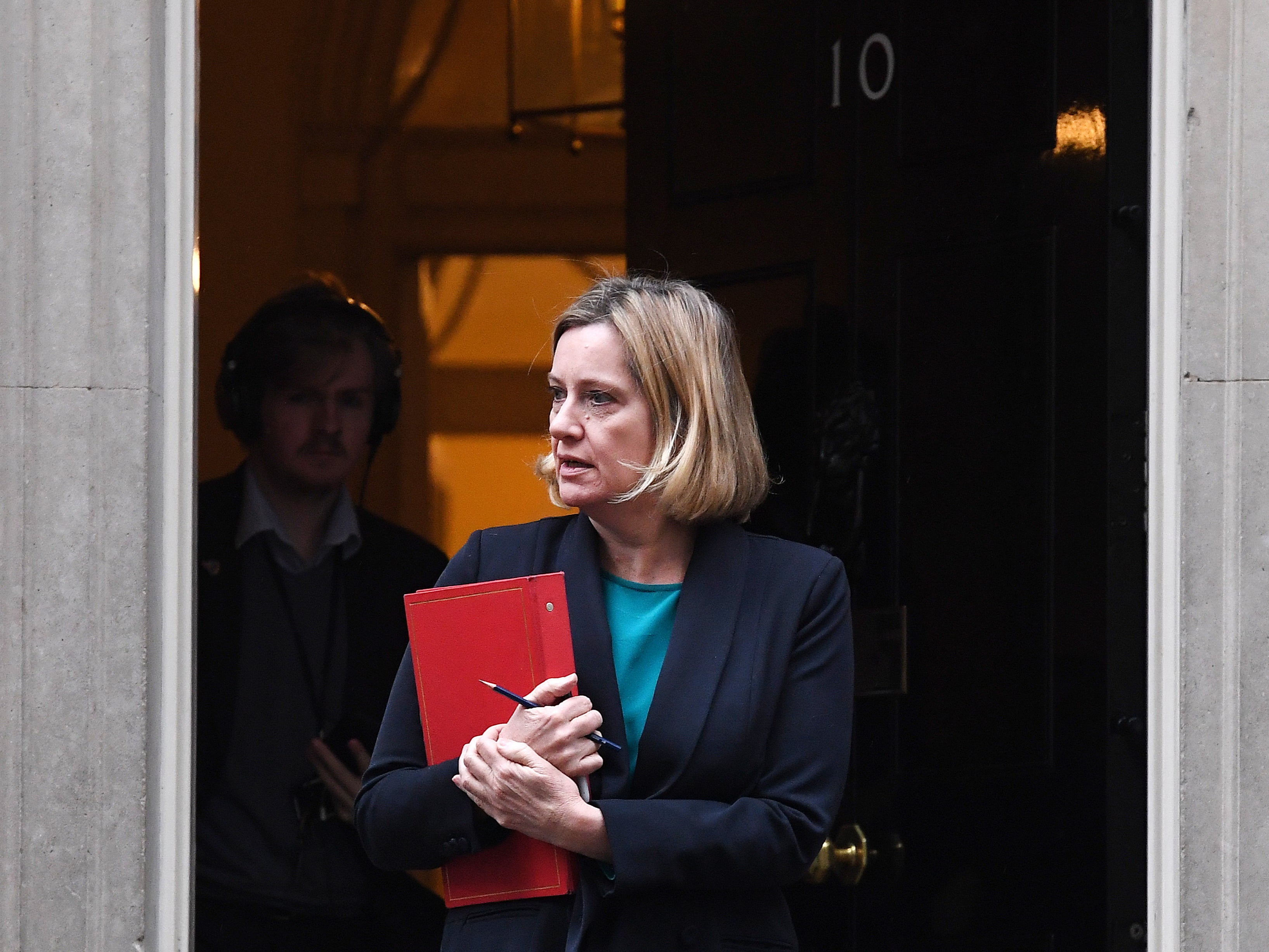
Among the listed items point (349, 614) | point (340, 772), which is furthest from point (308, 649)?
point (340, 772)

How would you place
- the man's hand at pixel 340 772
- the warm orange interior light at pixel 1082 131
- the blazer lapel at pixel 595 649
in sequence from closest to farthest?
the blazer lapel at pixel 595 649 → the warm orange interior light at pixel 1082 131 → the man's hand at pixel 340 772

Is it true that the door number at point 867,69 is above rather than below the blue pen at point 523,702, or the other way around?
above

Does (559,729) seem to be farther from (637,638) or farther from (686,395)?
(686,395)

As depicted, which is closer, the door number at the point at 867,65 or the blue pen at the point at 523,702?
the blue pen at the point at 523,702

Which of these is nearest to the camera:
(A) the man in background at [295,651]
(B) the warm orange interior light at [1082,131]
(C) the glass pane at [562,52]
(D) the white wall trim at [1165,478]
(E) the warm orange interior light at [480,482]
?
(D) the white wall trim at [1165,478]

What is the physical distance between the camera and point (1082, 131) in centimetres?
317

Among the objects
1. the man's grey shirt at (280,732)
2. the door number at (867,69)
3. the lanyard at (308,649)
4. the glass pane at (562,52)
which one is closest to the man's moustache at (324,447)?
the man's grey shirt at (280,732)

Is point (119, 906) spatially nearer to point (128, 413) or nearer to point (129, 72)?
point (128, 413)

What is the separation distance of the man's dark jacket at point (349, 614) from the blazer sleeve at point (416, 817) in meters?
1.61

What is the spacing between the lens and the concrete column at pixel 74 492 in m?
2.52

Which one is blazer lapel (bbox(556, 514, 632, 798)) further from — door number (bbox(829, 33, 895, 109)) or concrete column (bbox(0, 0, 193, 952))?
door number (bbox(829, 33, 895, 109))

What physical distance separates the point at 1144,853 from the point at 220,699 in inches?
85.7

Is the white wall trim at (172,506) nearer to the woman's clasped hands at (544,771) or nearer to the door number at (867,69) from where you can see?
the woman's clasped hands at (544,771)

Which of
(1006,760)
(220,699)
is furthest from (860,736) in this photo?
(220,699)
